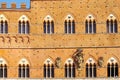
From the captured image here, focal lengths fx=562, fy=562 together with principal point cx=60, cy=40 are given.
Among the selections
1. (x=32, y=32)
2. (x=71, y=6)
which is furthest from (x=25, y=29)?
(x=71, y=6)

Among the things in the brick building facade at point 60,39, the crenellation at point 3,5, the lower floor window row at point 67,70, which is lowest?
the lower floor window row at point 67,70

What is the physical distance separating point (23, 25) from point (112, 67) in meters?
7.89

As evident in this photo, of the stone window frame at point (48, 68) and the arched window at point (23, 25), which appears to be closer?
the stone window frame at point (48, 68)

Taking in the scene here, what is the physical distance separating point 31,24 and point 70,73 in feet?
16.5

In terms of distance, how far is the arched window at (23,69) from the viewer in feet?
147

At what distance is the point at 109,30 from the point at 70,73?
15.3 feet

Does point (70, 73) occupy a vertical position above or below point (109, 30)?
below

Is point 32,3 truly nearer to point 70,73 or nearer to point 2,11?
point 2,11

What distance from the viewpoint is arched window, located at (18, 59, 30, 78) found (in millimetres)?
44656

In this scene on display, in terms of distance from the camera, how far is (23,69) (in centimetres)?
4475

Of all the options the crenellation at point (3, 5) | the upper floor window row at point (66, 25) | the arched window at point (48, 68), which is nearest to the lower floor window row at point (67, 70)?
the arched window at point (48, 68)

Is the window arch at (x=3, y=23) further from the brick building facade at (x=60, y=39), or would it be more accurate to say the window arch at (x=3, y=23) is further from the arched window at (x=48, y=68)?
the arched window at (x=48, y=68)

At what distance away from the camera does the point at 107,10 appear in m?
45.3

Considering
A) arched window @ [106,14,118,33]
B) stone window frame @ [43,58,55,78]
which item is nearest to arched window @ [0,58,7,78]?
stone window frame @ [43,58,55,78]
